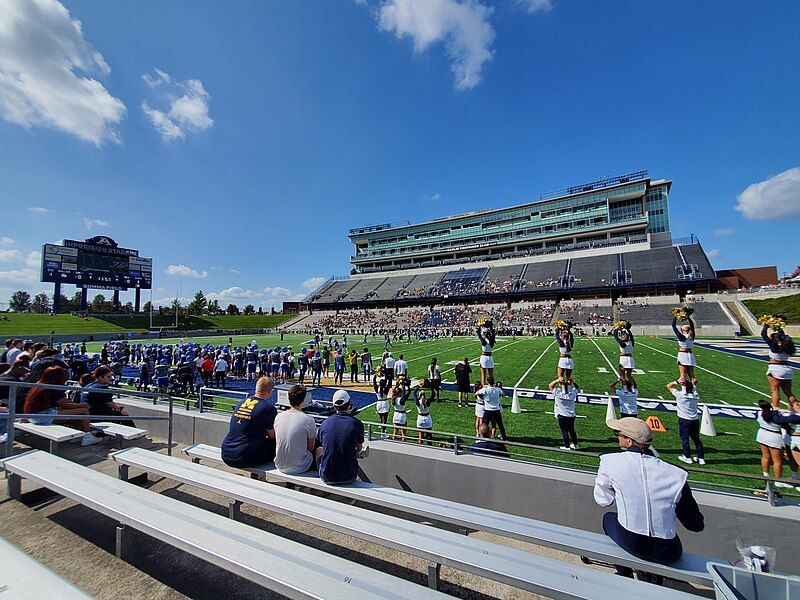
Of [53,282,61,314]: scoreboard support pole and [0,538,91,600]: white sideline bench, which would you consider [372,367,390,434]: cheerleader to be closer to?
[0,538,91,600]: white sideline bench

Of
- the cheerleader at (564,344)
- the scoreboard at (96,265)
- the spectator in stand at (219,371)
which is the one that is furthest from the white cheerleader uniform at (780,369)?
the scoreboard at (96,265)

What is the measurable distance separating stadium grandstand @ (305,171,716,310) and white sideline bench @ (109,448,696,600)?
5664cm

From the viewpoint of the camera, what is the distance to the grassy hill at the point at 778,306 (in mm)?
35188

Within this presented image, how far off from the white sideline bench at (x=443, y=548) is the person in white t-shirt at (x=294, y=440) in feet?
1.43

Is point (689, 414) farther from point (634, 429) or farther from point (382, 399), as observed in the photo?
point (382, 399)

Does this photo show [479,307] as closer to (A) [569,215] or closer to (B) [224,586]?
(A) [569,215]

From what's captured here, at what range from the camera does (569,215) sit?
239 feet

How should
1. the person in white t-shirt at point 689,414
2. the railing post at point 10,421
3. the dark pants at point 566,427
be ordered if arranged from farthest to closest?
the dark pants at point 566,427 < the person in white t-shirt at point 689,414 < the railing post at point 10,421

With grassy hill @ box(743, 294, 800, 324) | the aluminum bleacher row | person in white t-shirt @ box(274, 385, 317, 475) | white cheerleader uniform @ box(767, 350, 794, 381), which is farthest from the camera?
the aluminum bleacher row

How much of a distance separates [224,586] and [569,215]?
268 feet

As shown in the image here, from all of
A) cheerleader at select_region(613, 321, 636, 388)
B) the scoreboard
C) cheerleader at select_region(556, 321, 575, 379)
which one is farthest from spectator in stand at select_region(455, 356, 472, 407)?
the scoreboard

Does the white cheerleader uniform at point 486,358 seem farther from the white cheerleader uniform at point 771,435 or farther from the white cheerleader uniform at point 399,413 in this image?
the white cheerleader uniform at point 771,435

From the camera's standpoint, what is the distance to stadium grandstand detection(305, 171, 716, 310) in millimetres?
52594

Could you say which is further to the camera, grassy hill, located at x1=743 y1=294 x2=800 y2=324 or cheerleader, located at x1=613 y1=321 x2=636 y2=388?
grassy hill, located at x1=743 y1=294 x2=800 y2=324
